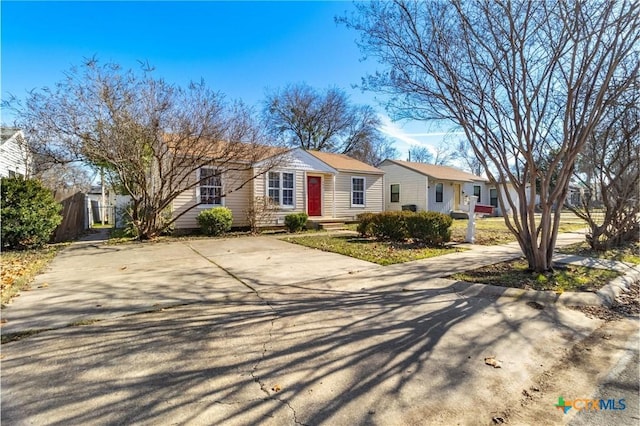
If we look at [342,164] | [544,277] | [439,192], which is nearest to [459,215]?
[439,192]

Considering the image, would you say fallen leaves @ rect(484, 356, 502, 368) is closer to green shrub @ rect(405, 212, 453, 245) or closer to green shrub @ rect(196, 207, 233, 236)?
green shrub @ rect(405, 212, 453, 245)

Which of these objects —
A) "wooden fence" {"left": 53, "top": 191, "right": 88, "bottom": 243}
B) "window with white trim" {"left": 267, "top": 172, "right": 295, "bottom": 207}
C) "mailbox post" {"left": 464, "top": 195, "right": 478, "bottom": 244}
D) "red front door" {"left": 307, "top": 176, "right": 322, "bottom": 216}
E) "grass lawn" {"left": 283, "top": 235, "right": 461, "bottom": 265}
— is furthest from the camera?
"red front door" {"left": 307, "top": 176, "right": 322, "bottom": 216}

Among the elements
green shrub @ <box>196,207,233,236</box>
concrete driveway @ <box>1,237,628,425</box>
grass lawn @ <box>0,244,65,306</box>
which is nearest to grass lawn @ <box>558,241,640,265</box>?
concrete driveway @ <box>1,237,628,425</box>

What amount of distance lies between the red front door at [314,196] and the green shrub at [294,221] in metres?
1.96

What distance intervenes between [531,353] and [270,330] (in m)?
2.56

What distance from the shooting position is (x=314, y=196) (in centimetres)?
1620

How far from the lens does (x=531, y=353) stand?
10.0 ft

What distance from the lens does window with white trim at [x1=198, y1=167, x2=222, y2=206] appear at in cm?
1278

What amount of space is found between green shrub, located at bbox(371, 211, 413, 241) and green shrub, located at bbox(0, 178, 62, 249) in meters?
9.50

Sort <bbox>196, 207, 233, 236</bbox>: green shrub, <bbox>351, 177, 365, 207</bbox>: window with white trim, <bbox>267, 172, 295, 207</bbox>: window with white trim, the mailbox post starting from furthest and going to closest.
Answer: <bbox>351, 177, 365, 207</bbox>: window with white trim, <bbox>267, 172, 295, 207</bbox>: window with white trim, <bbox>196, 207, 233, 236</bbox>: green shrub, the mailbox post

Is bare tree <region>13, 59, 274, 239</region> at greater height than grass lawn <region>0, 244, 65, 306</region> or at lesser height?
greater

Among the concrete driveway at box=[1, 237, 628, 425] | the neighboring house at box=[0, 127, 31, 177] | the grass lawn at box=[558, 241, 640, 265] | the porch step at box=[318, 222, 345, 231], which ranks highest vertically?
the neighboring house at box=[0, 127, 31, 177]

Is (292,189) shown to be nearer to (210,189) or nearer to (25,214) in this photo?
(210,189)

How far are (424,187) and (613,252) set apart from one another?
14505 mm
